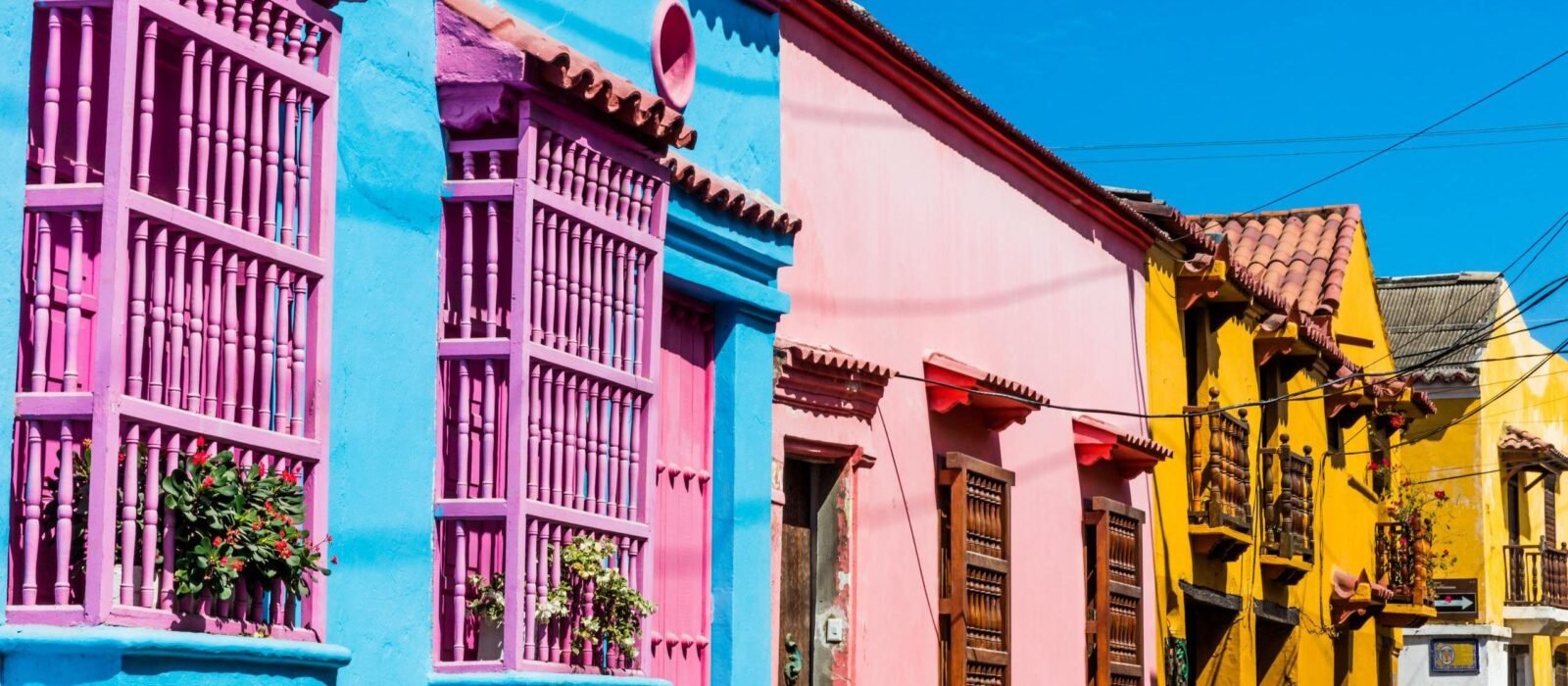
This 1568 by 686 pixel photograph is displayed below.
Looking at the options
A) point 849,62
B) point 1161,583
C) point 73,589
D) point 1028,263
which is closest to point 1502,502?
point 1161,583

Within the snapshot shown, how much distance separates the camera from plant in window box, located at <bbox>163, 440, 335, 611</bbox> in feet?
18.0

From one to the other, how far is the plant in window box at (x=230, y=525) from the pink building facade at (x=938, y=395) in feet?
13.9

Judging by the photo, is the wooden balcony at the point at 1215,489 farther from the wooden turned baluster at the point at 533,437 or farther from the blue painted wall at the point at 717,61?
the wooden turned baluster at the point at 533,437

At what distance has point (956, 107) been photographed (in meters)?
12.8

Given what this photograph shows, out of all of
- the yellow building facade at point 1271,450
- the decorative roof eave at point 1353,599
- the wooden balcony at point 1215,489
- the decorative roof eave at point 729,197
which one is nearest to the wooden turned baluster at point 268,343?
the decorative roof eave at point 729,197

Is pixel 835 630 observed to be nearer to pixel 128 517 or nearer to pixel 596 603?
pixel 596 603

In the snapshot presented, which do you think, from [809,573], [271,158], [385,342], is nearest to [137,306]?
[271,158]

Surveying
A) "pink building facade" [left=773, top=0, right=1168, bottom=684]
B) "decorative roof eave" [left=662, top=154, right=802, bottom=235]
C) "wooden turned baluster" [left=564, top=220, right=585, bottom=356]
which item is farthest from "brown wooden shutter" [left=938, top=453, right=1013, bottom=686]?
"wooden turned baluster" [left=564, top=220, right=585, bottom=356]

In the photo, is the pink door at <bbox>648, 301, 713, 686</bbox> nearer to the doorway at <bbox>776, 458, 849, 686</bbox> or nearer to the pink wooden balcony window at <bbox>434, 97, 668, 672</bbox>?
the pink wooden balcony window at <bbox>434, 97, 668, 672</bbox>

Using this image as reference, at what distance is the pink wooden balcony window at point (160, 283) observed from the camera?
522 cm

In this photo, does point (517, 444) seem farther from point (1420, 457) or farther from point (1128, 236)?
point (1420, 457)

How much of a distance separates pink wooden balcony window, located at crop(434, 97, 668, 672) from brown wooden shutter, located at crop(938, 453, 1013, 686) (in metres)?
4.74

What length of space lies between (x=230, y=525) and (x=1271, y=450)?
1524cm

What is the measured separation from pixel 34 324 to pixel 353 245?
4.59ft
